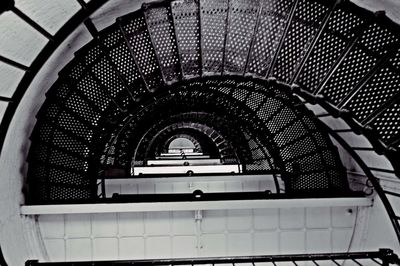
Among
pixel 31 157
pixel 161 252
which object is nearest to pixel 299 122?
pixel 161 252

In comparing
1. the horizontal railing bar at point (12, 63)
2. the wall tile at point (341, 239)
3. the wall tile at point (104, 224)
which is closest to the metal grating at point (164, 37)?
the horizontal railing bar at point (12, 63)

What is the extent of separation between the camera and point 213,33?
9.63 ft

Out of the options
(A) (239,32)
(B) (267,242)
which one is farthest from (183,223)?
(A) (239,32)

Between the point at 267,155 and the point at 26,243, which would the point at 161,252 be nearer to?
the point at 26,243

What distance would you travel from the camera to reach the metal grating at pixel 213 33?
2811mm

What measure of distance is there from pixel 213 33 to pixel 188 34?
233mm

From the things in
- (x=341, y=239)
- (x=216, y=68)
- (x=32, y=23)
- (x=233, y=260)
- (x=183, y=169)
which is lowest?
(x=341, y=239)

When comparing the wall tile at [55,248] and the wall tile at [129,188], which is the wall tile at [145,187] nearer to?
the wall tile at [129,188]

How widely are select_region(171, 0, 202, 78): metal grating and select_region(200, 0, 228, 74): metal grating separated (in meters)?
0.05

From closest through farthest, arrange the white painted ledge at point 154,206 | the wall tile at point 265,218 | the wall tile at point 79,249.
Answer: the white painted ledge at point 154,206, the wall tile at point 79,249, the wall tile at point 265,218

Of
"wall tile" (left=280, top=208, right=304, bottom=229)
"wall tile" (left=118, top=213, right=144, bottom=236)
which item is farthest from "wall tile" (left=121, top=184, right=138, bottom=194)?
"wall tile" (left=280, top=208, right=304, bottom=229)

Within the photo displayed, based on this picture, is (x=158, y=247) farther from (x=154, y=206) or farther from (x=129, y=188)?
(x=129, y=188)

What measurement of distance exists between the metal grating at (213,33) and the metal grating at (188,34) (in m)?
0.05

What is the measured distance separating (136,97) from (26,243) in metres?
1.84
